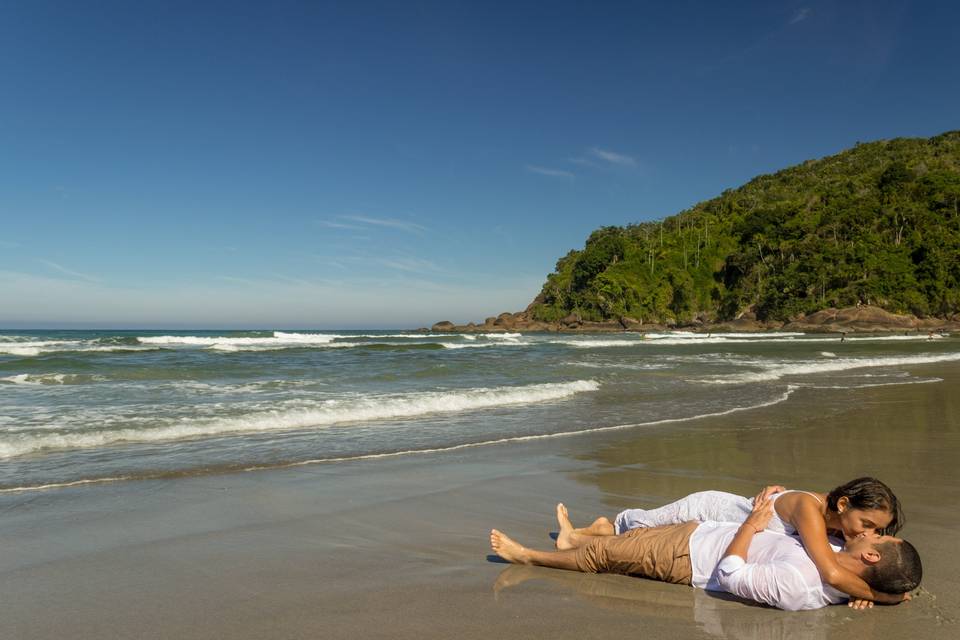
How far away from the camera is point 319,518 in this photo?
4500 mm

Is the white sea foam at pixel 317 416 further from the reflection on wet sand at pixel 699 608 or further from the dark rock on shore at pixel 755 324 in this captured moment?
the dark rock on shore at pixel 755 324

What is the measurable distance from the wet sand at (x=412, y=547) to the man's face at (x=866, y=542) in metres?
0.30

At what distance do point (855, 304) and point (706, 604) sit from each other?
8772 cm

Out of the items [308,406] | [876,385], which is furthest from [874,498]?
[876,385]

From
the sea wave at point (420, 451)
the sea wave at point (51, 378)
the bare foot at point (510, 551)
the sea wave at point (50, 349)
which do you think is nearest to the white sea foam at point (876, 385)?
the sea wave at point (420, 451)

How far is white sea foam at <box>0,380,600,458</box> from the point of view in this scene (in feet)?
23.8

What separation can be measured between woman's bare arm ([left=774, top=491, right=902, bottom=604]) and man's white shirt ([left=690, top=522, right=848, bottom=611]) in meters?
0.05

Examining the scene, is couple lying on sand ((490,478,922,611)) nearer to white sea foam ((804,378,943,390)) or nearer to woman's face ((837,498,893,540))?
woman's face ((837,498,893,540))

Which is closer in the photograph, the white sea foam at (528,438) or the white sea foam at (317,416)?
the white sea foam at (528,438)

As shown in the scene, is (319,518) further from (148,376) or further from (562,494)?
(148,376)

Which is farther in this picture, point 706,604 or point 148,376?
point 148,376

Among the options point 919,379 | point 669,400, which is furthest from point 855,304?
point 669,400

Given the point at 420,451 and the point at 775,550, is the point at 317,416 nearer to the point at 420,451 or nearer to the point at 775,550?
the point at 420,451

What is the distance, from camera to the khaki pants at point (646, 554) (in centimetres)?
318
